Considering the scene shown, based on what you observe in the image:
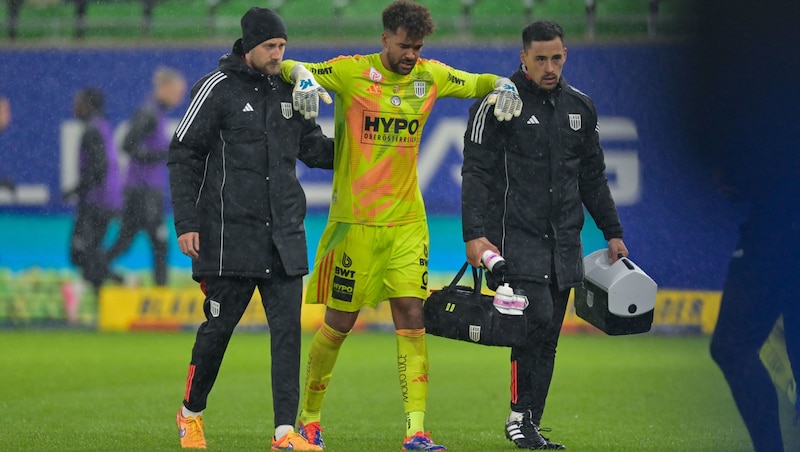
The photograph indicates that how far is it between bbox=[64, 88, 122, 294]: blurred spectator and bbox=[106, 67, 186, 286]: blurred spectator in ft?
0.61

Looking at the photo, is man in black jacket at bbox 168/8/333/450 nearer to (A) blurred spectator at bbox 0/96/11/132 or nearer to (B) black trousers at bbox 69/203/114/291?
(B) black trousers at bbox 69/203/114/291

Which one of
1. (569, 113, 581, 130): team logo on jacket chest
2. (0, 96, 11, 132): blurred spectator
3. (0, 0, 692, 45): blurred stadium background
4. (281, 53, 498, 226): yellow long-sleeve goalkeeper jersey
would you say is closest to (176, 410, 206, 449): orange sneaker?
(281, 53, 498, 226): yellow long-sleeve goalkeeper jersey

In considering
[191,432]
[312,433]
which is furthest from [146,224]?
Answer: [191,432]

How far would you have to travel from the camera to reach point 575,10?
1261 centimetres

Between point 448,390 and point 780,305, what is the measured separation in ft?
25.4

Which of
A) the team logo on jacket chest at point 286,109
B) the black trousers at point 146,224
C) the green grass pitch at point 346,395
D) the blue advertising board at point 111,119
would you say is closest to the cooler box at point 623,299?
the green grass pitch at point 346,395

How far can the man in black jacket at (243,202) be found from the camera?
499cm

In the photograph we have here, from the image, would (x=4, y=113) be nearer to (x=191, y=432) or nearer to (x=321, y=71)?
(x=321, y=71)

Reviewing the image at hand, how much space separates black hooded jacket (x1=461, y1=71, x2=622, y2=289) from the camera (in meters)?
5.16

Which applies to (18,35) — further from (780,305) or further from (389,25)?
(780,305)

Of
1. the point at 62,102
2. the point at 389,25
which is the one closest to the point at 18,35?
the point at 62,102

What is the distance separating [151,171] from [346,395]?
585 centimetres

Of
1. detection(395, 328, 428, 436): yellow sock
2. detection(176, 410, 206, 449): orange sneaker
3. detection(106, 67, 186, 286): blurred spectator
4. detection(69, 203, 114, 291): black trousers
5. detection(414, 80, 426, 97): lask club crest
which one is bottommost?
detection(69, 203, 114, 291): black trousers

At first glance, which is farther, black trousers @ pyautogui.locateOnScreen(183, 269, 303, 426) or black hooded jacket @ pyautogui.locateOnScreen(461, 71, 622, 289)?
black hooded jacket @ pyautogui.locateOnScreen(461, 71, 622, 289)
